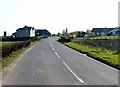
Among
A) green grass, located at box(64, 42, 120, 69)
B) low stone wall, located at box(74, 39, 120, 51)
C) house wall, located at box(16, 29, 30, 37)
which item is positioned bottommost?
green grass, located at box(64, 42, 120, 69)

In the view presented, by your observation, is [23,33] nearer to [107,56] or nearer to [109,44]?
[109,44]

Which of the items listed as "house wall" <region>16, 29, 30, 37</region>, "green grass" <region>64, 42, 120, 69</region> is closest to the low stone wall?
"green grass" <region>64, 42, 120, 69</region>

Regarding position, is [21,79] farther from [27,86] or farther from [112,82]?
[112,82]

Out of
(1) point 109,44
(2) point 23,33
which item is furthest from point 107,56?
(2) point 23,33

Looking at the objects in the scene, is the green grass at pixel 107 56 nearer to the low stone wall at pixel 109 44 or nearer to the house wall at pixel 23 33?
the low stone wall at pixel 109 44

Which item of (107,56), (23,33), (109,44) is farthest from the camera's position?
(23,33)

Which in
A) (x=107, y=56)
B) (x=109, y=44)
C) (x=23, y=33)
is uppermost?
(x=23, y=33)

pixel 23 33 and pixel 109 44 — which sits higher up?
pixel 23 33

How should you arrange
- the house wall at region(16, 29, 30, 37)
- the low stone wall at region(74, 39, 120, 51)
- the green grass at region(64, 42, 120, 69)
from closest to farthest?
Result: 1. the green grass at region(64, 42, 120, 69)
2. the low stone wall at region(74, 39, 120, 51)
3. the house wall at region(16, 29, 30, 37)

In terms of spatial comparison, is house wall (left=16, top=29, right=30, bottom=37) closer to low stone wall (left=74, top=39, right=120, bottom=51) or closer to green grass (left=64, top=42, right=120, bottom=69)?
low stone wall (left=74, top=39, right=120, bottom=51)

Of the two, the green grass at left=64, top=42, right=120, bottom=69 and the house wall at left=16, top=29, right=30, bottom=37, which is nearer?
the green grass at left=64, top=42, right=120, bottom=69

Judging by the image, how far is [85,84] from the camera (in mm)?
14031

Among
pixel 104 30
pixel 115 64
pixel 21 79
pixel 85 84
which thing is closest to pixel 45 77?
pixel 21 79

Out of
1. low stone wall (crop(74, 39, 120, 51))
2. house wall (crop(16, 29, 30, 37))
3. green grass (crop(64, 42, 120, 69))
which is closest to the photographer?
green grass (crop(64, 42, 120, 69))
